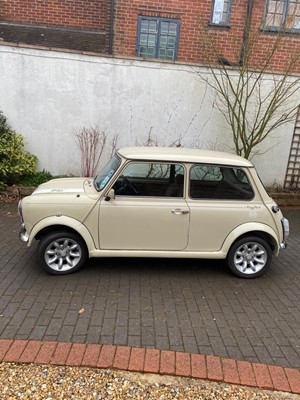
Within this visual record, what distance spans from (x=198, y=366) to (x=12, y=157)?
19.9 ft

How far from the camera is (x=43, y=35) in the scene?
419 inches

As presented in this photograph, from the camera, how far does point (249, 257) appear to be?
14.1 ft

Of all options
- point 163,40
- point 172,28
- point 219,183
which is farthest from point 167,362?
point 172,28

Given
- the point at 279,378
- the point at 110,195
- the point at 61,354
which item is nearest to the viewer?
the point at 279,378

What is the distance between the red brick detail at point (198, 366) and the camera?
2.65 meters

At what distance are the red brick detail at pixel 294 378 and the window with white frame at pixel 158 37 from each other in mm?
9424

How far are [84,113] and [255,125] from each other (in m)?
3.76

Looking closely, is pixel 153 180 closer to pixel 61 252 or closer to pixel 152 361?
pixel 61 252

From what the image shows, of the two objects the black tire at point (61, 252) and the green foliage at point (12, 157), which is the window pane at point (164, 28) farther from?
the black tire at point (61, 252)

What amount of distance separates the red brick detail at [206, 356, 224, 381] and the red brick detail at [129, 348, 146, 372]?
526 millimetres

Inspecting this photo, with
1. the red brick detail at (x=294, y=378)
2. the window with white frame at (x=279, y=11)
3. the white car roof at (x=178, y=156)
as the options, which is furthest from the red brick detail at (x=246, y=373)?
the window with white frame at (x=279, y=11)

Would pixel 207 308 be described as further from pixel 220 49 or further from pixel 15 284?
pixel 220 49

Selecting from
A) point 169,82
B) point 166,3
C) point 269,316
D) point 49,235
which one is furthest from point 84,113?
point 269,316

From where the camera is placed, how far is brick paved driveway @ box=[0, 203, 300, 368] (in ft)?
9.97
